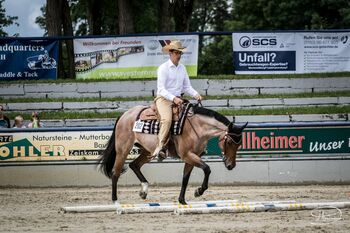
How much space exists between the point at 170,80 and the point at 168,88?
0.52 feet

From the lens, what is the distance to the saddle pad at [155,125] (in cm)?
1460

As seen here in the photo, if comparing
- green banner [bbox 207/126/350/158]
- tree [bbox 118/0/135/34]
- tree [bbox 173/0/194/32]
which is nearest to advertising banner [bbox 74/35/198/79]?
tree [bbox 118/0/135/34]

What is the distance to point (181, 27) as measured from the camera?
33.1m

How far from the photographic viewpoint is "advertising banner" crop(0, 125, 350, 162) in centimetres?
1967

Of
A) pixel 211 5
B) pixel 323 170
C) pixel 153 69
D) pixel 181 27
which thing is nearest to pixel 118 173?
pixel 323 170

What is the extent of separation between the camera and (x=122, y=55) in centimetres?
2569

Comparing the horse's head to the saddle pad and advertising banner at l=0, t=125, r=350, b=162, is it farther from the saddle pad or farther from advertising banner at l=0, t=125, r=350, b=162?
advertising banner at l=0, t=125, r=350, b=162

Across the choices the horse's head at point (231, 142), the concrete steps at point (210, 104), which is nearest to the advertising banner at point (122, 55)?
the concrete steps at point (210, 104)

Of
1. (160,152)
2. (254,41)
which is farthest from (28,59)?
(160,152)

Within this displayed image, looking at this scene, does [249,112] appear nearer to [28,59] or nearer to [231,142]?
[28,59]

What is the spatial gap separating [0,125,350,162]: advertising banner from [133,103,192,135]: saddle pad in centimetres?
478

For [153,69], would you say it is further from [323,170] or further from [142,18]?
[142,18]

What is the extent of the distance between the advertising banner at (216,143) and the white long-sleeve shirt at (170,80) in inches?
203

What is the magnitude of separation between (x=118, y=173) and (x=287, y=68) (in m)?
11.8
